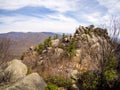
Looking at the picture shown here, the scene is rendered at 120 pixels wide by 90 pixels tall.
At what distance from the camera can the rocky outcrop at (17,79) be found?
19.7 metres

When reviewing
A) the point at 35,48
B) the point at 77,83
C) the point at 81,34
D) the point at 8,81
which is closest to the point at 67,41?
the point at 81,34

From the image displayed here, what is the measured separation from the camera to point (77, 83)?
949 inches

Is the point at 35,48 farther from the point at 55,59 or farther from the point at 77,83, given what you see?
the point at 77,83

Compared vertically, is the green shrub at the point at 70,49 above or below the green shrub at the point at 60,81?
above

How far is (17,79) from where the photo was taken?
22.8m

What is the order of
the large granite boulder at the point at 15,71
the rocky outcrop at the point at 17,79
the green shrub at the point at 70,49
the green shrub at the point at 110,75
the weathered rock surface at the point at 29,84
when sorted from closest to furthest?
the weathered rock surface at the point at 29,84, the rocky outcrop at the point at 17,79, the green shrub at the point at 110,75, the large granite boulder at the point at 15,71, the green shrub at the point at 70,49

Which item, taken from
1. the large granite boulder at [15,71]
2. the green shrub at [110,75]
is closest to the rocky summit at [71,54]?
the green shrub at [110,75]

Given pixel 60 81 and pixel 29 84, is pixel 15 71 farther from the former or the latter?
pixel 60 81

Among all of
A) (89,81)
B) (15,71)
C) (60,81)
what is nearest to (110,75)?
(89,81)

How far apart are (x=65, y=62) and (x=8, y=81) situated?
7356mm

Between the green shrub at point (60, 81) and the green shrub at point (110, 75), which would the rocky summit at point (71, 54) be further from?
the green shrub at point (110, 75)

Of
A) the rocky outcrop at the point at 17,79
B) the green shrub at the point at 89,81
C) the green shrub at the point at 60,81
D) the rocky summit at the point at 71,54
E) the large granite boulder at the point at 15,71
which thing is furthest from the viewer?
the rocky summit at the point at 71,54

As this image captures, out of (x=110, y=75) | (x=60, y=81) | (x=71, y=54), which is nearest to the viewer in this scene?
(x=110, y=75)

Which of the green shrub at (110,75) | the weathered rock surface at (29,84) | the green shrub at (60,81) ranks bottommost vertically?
the green shrub at (60,81)
